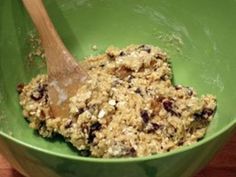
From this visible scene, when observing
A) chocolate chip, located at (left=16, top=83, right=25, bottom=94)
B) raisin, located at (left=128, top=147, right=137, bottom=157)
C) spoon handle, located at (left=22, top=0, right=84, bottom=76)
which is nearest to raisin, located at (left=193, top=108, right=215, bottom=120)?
raisin, located at (left=128, top=147, right=137, bottom=157)

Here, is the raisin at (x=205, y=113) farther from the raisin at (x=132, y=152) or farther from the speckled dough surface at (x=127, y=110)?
the raisin at (x=132, y=152)

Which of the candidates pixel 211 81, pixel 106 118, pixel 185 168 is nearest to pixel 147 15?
pixel 211 81

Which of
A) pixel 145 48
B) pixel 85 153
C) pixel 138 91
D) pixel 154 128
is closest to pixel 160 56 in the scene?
pixel 145 48

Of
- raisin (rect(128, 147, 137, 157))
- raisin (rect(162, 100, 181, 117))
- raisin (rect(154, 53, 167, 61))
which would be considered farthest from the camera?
raisin (rect(154, 53, 167, 61))

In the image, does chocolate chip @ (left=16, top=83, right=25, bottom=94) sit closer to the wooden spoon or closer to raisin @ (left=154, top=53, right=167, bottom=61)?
the wooden spoon

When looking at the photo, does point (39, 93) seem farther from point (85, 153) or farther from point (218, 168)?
point (218, 168)

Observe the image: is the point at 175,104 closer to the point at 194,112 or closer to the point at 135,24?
the point at 194,112
